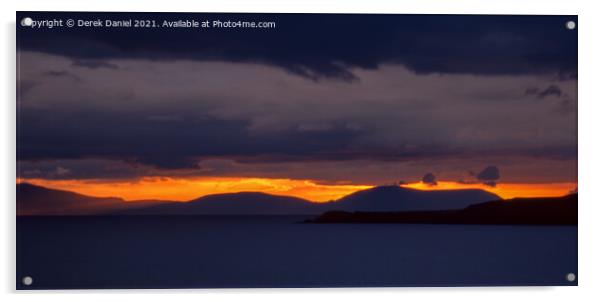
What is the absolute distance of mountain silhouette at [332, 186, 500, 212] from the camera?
129 inches

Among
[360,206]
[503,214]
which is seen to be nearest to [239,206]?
[360,206]

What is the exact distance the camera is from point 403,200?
3283 mm

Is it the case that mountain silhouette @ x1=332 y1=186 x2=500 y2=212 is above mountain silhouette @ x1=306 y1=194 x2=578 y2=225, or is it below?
above

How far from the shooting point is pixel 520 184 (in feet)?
10.9

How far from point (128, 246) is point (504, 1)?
2.03 metres

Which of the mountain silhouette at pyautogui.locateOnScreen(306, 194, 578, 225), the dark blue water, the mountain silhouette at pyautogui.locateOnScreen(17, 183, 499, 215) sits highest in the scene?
the mountain silhouette at pyautogui.locateOnScreen(17, 183, 499, 215)

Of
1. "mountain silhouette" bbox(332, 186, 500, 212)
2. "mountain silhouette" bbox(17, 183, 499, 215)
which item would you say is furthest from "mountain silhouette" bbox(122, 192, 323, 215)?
"mountain silhouette" bbox(332, 186, 500, 212)

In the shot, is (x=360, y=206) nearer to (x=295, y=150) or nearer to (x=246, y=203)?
(x=295, y=150)

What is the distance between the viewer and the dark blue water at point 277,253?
10.5ft

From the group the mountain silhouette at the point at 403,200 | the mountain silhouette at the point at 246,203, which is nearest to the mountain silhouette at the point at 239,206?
the mountain silhouette at the point at 246,203

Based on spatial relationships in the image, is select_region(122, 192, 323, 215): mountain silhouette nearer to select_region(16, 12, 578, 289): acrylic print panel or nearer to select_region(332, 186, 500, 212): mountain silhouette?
select_region(16, 12, 578, 289): acrylic print panel

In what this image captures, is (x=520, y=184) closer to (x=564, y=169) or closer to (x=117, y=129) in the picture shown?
(x=564, y=169)

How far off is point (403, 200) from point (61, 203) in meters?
1.52
